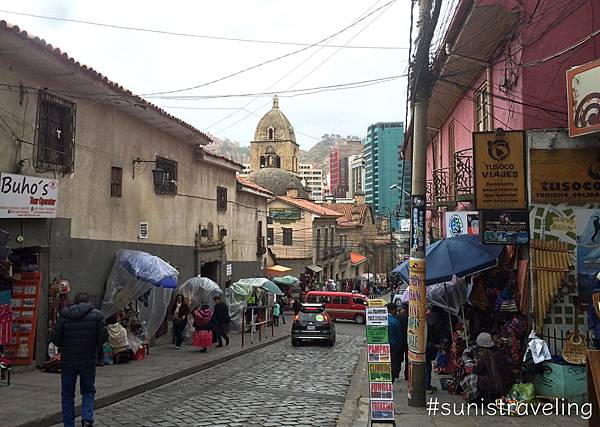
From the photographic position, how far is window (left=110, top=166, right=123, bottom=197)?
15584 mm

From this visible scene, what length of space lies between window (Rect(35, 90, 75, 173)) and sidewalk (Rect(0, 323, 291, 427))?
4649 mm

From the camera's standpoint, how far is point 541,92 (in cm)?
1123

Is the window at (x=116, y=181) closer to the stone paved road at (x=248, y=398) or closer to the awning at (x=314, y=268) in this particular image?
the stone paved road at (x=248, y=398)

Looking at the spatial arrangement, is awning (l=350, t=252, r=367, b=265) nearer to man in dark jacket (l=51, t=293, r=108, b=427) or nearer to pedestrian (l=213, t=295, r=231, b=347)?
pedestrian (l=213, t=295, r=231, b=347)

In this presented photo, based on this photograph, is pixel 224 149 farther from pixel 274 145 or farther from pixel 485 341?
pixel 485 341

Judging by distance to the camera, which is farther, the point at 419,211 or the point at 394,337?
the point at 394,337

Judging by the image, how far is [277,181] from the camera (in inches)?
2598

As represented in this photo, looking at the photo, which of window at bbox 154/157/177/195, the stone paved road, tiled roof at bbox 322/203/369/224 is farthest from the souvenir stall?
tiled roof at bbox 322/203/369/224

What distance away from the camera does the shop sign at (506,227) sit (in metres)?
10.1

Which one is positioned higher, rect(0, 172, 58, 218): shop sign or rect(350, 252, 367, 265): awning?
rect(0, 172, 58, 218): shop sign

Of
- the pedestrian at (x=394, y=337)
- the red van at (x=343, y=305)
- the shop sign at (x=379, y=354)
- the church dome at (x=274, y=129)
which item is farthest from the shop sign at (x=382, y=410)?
the church dome at (x=274, y=129)

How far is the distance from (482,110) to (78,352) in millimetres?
11894

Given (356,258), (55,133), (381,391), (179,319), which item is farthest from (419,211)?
(356,258)

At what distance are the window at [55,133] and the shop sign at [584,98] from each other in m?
10.7
